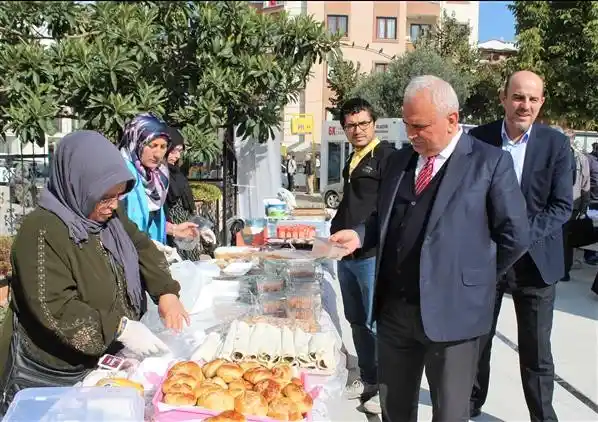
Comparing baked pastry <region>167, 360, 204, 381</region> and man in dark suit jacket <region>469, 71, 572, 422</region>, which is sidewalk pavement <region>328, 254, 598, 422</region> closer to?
baked pastry <region>167, 360, 204, 381</region>

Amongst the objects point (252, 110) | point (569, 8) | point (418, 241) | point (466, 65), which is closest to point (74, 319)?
point (418, 241)

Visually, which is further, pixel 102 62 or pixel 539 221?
pixel 102 62

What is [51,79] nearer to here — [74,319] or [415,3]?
[74,319]

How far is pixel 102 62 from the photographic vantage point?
211 inches

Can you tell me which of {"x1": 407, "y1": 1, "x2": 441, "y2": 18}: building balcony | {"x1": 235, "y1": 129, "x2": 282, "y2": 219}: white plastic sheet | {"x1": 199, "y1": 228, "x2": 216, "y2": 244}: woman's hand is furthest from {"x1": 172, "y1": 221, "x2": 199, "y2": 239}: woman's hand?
{"x1": 407, "y1": 1, "x2": 441, "y2": 18}: building balcony

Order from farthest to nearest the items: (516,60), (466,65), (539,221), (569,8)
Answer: (466,65) < (516,60) < (569,8) < (539,221)

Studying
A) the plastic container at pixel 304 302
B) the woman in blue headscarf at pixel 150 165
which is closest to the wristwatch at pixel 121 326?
the plastic container at pixel 304 302

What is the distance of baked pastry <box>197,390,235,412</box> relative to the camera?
1832 millimetres

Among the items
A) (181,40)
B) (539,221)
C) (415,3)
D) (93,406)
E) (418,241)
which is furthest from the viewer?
(415,3)

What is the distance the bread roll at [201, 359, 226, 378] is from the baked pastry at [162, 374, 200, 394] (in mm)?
106

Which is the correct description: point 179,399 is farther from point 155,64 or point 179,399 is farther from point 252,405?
point 155,64

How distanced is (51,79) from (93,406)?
4535 millimetres

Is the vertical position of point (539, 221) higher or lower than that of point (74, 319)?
higher

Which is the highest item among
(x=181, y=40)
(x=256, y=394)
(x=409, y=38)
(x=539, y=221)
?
(x=409, y=38)
